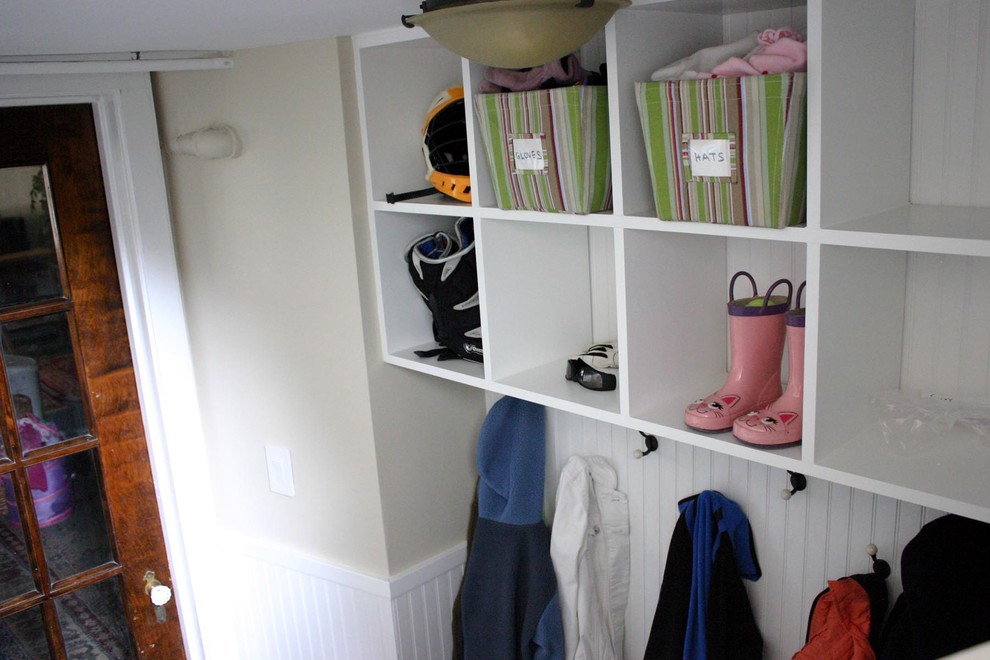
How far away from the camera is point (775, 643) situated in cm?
190

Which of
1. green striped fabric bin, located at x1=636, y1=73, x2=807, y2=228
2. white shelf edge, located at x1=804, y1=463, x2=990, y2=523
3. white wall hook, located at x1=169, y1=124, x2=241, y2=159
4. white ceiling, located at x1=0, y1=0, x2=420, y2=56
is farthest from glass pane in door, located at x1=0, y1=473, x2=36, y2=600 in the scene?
white shelf edge, located at x1=804, y1=463, x2=990, y2=523

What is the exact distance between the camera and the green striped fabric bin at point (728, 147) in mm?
1343

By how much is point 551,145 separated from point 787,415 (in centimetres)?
59

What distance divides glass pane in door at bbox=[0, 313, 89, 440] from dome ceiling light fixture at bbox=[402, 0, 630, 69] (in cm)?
137

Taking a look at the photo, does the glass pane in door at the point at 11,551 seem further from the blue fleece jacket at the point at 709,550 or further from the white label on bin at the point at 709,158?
the white label on bin at the point at 709,158

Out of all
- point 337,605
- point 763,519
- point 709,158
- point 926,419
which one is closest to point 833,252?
point 709,158

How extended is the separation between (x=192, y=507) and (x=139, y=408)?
0.30 meters

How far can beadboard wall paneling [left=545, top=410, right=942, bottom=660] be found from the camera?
1.69m

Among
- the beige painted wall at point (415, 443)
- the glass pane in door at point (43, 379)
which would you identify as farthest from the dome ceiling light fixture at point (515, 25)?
the glass pane in door at point (43, 379)

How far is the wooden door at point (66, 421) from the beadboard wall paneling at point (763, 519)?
110cm

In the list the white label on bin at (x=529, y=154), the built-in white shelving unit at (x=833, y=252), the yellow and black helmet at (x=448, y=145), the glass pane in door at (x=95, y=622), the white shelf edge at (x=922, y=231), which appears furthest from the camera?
the glass pane in door at (x=95, y=622)

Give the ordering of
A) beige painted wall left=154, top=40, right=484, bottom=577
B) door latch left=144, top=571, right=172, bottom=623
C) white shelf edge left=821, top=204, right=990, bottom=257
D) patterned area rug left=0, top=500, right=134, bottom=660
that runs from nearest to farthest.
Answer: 1. white shelf edge left=821, top=204, right=990, bottom=257
2. beige painted wall left=154, top=40, right=484, bottom=577
3. patterned area rug left=0, top=500, right=134, bottom=660
4. door latch left=144, top=571, right=172, bottom=623

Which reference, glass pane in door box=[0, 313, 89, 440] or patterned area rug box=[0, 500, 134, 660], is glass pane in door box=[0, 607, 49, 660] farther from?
glass pane in door box=[0, 313, 89, 440]

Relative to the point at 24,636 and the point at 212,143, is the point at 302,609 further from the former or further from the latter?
the point at 212,143
